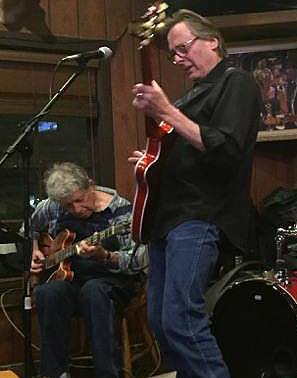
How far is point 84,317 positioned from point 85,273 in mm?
211

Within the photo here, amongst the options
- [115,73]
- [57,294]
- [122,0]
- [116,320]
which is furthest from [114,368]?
[122,0]

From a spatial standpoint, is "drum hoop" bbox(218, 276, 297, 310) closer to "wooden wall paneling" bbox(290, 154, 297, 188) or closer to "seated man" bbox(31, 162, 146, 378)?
"seated man" bbox(31, 162, 146, 378)

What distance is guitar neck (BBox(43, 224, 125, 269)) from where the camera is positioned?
2578 mm

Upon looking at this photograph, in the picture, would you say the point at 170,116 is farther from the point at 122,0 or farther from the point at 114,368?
the point at 122,0

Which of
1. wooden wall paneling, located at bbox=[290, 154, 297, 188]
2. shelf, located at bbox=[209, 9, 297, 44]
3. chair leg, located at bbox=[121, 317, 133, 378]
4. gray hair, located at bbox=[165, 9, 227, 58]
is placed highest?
shelf, located at bbox=[209, 9, 297, 44]

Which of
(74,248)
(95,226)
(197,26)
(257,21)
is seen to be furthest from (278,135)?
(197,26)

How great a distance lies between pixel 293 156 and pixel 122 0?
4.24 ft

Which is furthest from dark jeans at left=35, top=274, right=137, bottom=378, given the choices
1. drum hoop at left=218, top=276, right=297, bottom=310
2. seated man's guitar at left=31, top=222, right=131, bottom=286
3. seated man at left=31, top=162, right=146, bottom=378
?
drum hoop at left=218, top=276, right=297, bottom=310

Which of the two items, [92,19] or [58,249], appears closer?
[58,249]

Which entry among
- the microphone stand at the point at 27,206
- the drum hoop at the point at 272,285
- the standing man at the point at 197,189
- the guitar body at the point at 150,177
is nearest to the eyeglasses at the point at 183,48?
the standing man at the point at 197,189

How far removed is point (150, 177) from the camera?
175 centimetres

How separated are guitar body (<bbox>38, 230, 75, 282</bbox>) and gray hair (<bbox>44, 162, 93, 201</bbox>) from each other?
0.18m

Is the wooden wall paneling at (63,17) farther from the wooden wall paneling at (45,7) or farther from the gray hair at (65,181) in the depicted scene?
the gray hair at (65,181)

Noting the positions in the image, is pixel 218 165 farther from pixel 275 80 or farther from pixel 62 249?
pixel 275 80
